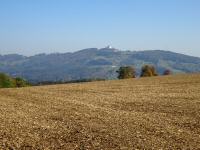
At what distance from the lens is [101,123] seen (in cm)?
2889

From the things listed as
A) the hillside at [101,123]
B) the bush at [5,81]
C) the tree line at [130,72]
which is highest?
the tree line at [130,72]

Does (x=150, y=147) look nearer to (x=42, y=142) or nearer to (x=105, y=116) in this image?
(x=42, y=142)

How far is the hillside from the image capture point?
74.5ft

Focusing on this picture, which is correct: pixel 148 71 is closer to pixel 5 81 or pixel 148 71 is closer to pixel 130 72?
pixel 130 72

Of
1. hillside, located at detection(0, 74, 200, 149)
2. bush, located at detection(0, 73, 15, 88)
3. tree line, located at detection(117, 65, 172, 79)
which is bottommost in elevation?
hillside, located at detection(0, 74, 200, 149)

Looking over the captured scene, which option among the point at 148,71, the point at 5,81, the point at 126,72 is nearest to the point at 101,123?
the point at 5,81

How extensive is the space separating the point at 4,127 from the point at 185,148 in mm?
11695

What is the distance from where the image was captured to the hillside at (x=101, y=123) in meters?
22.7

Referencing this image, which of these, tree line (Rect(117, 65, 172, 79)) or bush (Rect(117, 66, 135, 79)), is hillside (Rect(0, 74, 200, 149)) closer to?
tree line (Rect(117, 65, 172, 79))

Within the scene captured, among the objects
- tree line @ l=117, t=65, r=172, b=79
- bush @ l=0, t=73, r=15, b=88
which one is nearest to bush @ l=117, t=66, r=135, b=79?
tree line @ l=117, t=65, r=172, b=79

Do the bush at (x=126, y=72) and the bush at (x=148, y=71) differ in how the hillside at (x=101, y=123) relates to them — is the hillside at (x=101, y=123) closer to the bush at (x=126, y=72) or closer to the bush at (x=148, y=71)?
the bush at (x=126, y=72)

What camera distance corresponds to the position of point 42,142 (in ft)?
76.2

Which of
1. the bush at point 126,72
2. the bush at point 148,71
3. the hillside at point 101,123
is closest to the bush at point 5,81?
the bush at point 126,72

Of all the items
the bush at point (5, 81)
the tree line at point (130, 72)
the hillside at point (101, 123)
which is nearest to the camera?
the hillside at point (101, 123)
